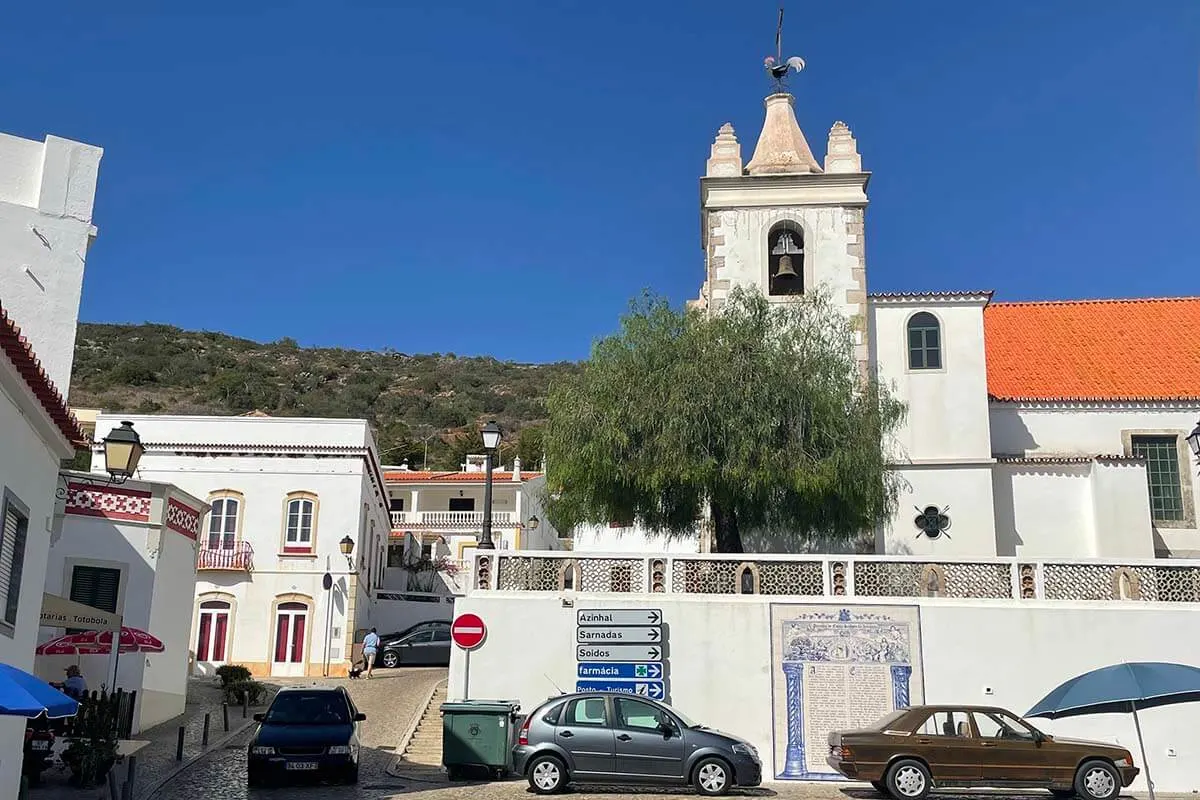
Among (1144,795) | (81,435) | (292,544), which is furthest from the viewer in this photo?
(292,544)

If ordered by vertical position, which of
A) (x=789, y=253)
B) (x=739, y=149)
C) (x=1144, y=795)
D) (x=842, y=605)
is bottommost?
(x=1144, y=795)

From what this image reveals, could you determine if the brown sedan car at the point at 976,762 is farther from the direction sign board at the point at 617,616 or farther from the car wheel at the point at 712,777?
the direction sign board at the point at 617,616

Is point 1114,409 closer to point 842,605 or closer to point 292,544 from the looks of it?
point 842,605

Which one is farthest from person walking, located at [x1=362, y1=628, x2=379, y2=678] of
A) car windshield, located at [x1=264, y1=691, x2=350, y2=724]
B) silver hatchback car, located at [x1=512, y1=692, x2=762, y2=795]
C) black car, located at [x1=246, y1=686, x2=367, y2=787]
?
silver hatchback car, located at [x1=512, y1=692, x2=762, y2=795]

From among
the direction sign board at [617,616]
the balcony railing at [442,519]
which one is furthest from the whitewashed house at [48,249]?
the balcony railing at [442,519]

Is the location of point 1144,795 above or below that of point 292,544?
below

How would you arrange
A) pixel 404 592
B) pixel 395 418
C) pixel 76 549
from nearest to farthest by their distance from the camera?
pixel 76 549, pixel 404 592, pixel 395 418

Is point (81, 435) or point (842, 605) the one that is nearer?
point (81, 435)

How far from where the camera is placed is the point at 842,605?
1800 centimetres

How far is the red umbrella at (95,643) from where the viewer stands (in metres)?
18.7

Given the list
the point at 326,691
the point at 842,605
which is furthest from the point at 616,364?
the point at 326,691

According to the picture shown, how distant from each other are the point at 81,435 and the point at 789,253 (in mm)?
16914

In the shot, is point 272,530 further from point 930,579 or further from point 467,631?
point 930,579

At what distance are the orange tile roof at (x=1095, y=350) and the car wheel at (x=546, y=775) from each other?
55.1 ft
